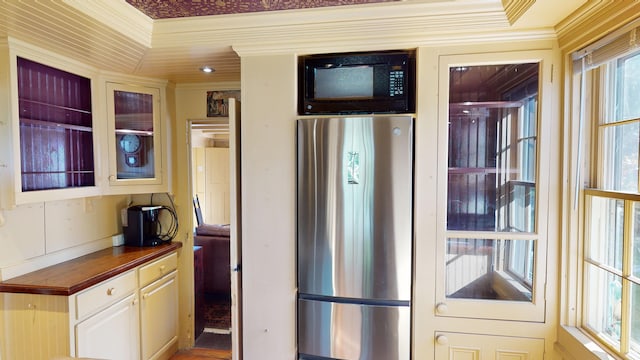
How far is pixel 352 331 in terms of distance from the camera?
1646mm

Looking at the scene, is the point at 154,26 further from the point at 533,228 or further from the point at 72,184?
the point at 533,228

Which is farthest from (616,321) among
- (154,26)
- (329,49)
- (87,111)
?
(87,111)

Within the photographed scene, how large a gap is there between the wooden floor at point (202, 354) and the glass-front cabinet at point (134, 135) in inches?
57.4

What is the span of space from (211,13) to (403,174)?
1293mm

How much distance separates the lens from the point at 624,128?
1244mm

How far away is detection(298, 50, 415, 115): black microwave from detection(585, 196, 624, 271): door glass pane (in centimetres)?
93

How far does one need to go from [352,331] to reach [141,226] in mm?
1858

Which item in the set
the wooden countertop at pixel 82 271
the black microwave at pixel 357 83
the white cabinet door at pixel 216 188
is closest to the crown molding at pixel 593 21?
the black microwave at pixel 357 83

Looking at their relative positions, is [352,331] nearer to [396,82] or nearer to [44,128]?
[396,82]

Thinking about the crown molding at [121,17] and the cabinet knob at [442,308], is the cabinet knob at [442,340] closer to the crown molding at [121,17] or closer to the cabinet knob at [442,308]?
the cabinet knob at [442,308]

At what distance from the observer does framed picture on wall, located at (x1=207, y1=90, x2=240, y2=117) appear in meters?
2.61

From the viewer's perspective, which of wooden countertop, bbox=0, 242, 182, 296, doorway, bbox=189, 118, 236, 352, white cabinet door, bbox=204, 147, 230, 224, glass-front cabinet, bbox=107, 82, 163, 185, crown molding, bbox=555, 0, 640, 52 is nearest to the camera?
crown molding, bbox=555, 0, 640, 52

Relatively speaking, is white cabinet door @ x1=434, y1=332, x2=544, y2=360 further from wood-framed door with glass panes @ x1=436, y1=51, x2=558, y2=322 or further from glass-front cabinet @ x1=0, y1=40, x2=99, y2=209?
glass-front cabinet @ x1=0, y1=40, x2=99, y2=209

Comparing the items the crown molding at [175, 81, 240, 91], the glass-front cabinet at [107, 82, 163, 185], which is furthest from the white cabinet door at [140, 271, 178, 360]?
the crown molding at [175, 81, 240, 91]
